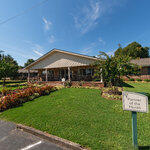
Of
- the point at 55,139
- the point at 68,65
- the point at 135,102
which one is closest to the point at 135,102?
the point at 135,102

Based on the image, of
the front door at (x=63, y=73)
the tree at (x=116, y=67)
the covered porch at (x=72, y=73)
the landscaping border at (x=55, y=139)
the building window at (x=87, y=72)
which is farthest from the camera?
the front door at (x=63, y=73)

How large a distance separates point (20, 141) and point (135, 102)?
3.72m

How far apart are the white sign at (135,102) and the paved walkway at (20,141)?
2294 mm

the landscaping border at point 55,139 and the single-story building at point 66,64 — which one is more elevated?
the single-story building at point 66,64

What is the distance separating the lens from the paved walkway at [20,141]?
245 cm

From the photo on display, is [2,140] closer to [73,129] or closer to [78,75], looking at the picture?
[73,129]

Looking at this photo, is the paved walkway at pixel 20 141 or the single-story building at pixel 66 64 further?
the single-story building at pixel 66 64

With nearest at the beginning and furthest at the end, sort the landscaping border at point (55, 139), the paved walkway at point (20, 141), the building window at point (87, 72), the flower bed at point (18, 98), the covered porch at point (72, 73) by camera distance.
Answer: the landscaping border at point (55, 139)
the paved walkway at point (20, 141)
the flower bed at point (18, 98)
the covered porch at point (72, 73)
the building window at point (87, 72)

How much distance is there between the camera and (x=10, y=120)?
400cm

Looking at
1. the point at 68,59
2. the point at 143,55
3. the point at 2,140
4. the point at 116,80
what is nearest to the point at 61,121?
the point at 2,140

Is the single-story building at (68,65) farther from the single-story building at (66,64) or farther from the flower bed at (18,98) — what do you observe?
the flower bed at (18,98)

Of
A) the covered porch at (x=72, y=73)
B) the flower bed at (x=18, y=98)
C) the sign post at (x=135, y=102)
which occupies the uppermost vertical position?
the covered porch at (x=72, y=73)

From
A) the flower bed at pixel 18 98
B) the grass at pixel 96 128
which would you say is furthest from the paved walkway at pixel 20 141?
the flower bed at pixel 18 98

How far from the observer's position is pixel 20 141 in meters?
2.72
